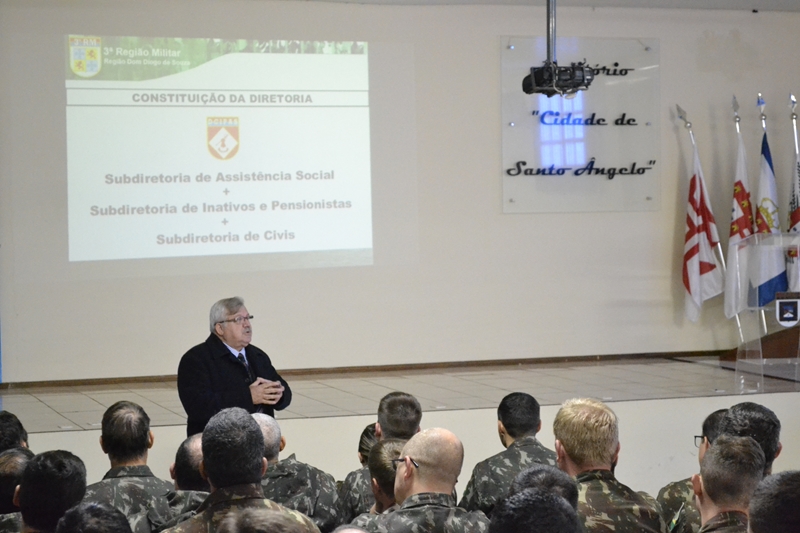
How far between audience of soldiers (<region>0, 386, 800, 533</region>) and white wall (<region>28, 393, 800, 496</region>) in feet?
6.61

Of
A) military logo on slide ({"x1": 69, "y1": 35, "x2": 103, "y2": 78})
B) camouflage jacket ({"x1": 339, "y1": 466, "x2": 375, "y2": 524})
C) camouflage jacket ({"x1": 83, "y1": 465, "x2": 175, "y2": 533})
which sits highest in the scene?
military logo on slide ({"x1": 69, "y1": 35, "x2": 103, "y2": 78})

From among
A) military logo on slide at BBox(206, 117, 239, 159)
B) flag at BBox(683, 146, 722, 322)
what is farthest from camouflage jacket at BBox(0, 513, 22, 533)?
flag at BBox(683, 146, 722, 322)

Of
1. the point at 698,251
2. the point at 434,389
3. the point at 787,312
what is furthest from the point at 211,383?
the point at 698,251

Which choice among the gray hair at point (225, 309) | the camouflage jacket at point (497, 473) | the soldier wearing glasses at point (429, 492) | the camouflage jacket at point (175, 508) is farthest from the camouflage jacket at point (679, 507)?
the gray hair at point (225, 309)

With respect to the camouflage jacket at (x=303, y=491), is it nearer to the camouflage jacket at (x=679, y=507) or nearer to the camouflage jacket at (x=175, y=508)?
the camouflage jacket at (x=175, y=508)

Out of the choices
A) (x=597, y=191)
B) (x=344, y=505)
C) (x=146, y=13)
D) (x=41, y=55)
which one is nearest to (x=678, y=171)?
(x=597, y=191)

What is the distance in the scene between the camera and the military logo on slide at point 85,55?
757 centimetres

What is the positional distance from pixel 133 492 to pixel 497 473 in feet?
3.98

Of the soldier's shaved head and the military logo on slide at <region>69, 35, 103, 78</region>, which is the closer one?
the soldier's shaved head

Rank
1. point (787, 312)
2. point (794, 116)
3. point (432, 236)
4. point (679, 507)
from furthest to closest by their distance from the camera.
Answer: point (794, 116), point (432, 236), point (787, 312), point (679, 507)

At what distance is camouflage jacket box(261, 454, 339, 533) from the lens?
3.06 metres

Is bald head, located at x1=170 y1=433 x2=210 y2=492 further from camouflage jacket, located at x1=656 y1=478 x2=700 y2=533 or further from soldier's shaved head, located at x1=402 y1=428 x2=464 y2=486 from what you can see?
camouflage jacket, located at x1=656 y1=478 x2=700 y2=533

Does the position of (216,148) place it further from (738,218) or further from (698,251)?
(738,218)

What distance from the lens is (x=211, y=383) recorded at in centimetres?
424
